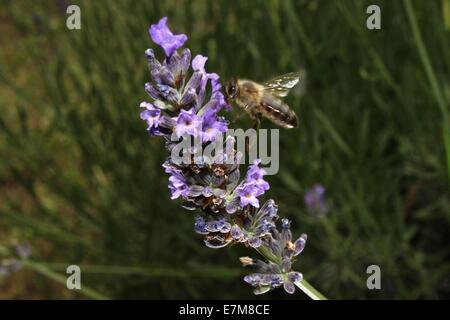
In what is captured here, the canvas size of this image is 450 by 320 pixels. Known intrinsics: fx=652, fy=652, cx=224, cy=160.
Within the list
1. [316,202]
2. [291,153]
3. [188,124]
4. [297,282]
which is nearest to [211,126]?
[188,124]

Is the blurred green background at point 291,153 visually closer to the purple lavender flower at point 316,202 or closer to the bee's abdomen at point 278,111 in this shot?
the purple lavender flower at point 316,202

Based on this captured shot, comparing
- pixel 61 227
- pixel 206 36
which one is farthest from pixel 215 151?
pixel 61 227

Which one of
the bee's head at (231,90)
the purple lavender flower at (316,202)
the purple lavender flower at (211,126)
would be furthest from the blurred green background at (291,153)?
the purple lavender flower at (211,126)

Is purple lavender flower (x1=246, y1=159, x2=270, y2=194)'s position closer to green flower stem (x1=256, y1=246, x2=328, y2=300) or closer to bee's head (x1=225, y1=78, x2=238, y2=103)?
green flower stem (x1=256, y1=246, x2=328, y2=300)

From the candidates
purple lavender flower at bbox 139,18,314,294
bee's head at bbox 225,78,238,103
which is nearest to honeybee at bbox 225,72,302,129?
bee's head at bbox 225,78,238,103

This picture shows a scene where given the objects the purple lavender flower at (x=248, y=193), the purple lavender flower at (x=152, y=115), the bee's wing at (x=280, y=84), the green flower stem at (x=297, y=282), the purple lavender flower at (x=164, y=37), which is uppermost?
the bee's wing at (x=280, y=84)

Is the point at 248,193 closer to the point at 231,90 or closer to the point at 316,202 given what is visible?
the point at 231,90
